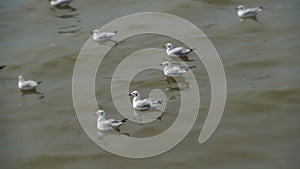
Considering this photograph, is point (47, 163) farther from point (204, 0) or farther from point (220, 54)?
point (204, 0)

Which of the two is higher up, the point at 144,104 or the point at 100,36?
the point at 100,36

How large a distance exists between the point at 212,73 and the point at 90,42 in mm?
4095

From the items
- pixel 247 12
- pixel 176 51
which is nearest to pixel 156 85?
pixel 176 51

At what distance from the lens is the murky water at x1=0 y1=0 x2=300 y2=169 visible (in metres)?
11.1

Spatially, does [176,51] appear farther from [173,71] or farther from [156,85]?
[156,85]

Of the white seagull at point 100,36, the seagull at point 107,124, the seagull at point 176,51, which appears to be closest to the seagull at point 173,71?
the seagull at point 176,51

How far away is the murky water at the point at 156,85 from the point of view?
36.3 ft

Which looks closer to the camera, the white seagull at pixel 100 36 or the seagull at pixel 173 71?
the seagull at pixel 173 71

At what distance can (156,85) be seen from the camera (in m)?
13.9

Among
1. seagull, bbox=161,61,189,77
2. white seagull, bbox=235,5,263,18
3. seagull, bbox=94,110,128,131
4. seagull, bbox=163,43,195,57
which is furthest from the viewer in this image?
white seagull, bbox=235,5,263,18

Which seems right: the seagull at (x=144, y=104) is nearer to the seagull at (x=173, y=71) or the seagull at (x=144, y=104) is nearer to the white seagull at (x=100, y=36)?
the seagull at (x=173, y=71)

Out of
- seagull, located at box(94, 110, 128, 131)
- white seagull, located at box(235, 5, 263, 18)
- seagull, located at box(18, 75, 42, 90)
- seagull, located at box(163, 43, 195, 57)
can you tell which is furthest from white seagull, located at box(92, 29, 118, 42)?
seagull, located at box(94, 110, 128, 131)

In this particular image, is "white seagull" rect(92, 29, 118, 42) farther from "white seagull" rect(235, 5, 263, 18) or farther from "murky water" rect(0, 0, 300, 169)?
"white seagull" rect(235, 5, 263, 18)

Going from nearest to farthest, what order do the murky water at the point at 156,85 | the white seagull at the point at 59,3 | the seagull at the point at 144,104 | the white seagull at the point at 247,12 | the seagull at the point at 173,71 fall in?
the murky water at the point at 156,85, the seagull at the point at 144,104, the seagull at the point at 173,71, the white seagull at the point at 247,12, the white seagull at the point at 59,3
